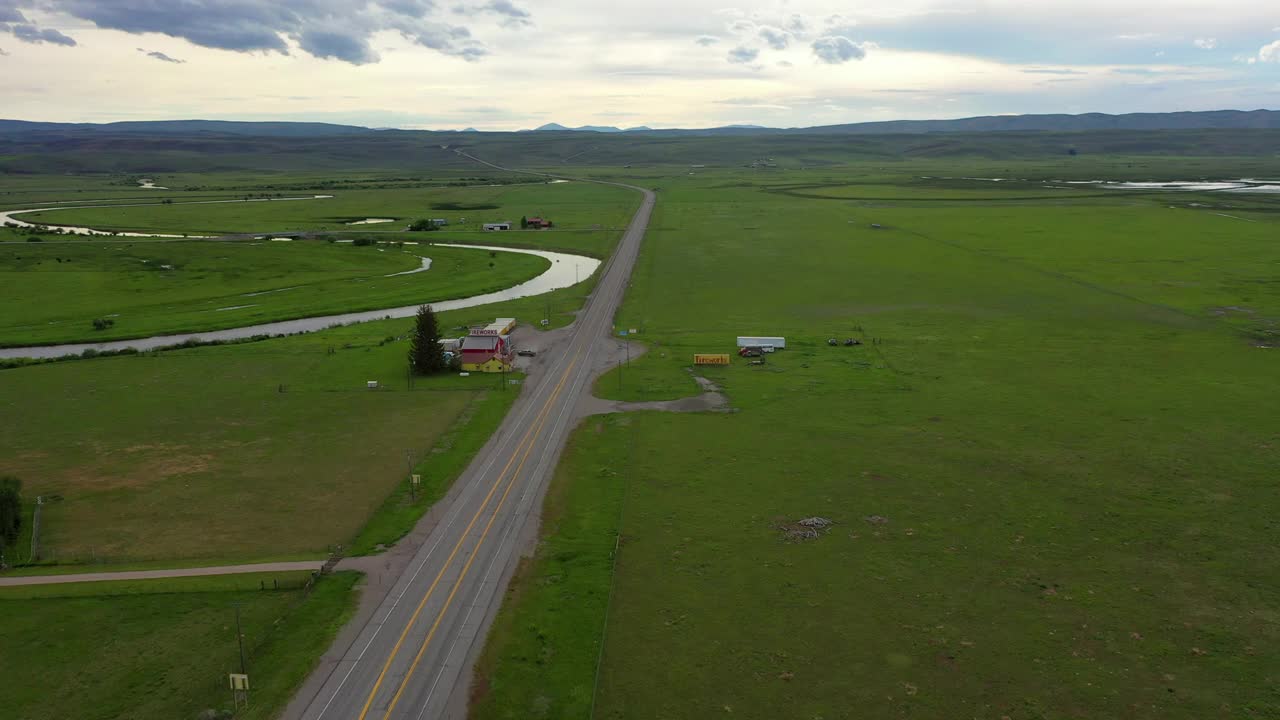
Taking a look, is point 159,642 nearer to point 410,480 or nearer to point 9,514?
point 9,514

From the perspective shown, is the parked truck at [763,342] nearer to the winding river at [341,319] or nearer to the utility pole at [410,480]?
the utility pole at [410,480]

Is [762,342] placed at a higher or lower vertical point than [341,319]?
higher

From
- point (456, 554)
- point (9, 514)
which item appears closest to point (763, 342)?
point (456, 554)

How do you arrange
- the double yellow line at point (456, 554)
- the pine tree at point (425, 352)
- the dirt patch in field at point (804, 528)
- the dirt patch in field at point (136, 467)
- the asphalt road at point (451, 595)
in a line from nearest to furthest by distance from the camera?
the asphalt road at point (451, 595) → the double yellow line at point (456, 554) → the dirt patch in field at point (804, 528) → the dirt patch in field at point (136, 467) → the pine tree at point (425, 352)

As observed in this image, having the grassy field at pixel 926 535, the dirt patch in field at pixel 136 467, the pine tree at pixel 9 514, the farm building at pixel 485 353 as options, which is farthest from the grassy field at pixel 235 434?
the grassy field at pixel 926 535

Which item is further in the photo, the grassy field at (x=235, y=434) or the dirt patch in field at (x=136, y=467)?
the dirt patch in field at (x=136, y=467)
